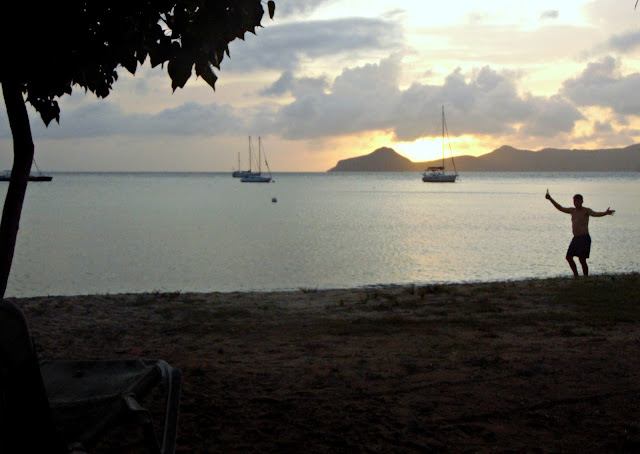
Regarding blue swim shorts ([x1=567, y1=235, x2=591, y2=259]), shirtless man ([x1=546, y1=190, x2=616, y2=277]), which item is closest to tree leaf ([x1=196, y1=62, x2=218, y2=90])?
shirtless man ([x1=546, y1=190, x2=616, y2=277])

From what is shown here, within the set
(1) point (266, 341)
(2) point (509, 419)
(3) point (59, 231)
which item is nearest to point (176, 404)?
(2) point (509, 419)

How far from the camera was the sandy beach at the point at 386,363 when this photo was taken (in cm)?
379

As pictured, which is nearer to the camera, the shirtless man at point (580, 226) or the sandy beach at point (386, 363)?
the sandy beach at point (386, 363)

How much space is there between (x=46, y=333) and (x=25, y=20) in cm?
456

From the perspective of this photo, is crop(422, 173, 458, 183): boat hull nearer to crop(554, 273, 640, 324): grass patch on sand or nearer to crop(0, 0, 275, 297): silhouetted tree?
crop(554, 273, 640, 324): grass patch on sand

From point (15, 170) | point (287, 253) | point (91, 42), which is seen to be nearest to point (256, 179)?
point (287, 253)

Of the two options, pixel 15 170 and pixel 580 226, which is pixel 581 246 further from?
pixel 15 170

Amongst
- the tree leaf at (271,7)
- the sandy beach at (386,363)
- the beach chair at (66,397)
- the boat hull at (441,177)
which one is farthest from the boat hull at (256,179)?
the beach chair at (66,397)

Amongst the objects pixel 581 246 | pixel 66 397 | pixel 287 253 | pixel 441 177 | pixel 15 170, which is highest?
pixel 441 177

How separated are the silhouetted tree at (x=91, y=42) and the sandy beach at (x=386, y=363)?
1801mm

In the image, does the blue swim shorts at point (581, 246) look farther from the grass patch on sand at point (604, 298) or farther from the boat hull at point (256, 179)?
the boat hull at point (256, 179)

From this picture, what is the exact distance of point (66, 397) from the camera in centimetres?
279

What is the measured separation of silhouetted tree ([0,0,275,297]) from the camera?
9.63 ft

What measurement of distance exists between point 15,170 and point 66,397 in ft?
4.43
